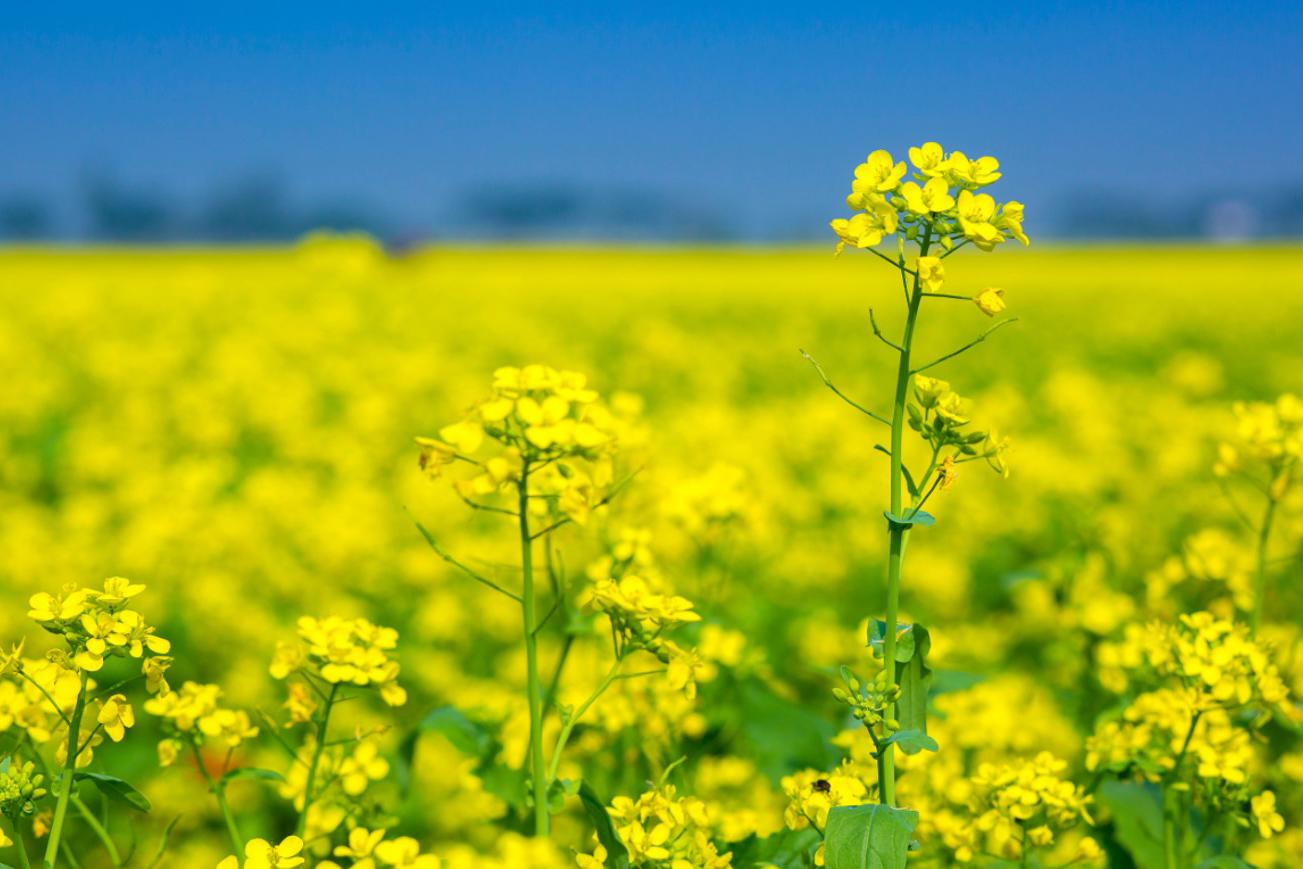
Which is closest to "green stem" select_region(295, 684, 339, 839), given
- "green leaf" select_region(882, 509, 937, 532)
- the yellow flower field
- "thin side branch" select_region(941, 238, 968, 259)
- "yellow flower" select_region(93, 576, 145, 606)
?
the yellow flower field

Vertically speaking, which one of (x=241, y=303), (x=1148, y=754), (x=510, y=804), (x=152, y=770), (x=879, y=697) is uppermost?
(x=241, y=303)

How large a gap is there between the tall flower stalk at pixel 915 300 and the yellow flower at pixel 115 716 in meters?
0.93

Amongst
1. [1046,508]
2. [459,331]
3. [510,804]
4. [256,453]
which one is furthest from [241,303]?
[510,804]

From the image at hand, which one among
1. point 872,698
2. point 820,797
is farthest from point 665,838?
point 872,698

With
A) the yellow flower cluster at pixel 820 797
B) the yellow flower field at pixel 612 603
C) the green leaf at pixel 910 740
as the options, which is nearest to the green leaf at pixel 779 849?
the yellow flower field at pixel 612 603

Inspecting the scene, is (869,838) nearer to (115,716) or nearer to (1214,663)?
(1214,663)

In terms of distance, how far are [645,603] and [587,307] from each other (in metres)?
15.1

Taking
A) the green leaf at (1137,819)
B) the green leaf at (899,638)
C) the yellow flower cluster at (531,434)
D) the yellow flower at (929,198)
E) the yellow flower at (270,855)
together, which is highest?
the yellow flower at (929,198)

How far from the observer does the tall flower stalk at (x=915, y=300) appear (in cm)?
146

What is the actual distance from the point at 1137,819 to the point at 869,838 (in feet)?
3.21

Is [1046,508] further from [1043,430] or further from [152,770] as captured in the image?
[152,770]

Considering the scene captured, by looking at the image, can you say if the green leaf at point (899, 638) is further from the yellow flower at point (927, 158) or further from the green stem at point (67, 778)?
the green stem at point (67, 778)

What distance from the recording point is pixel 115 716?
150cm

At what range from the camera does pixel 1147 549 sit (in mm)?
4664
